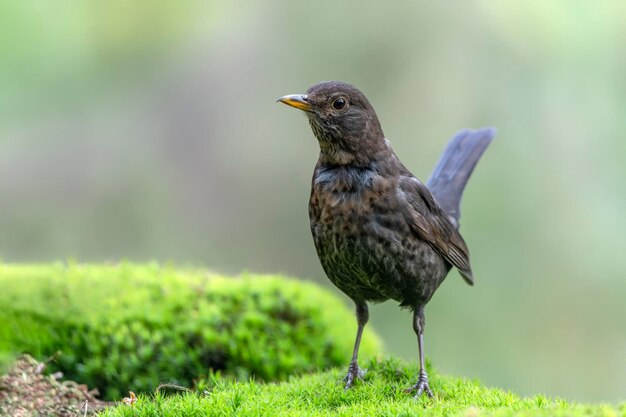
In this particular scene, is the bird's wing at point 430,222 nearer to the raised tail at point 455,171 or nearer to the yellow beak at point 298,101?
the raised tail at point 455,171

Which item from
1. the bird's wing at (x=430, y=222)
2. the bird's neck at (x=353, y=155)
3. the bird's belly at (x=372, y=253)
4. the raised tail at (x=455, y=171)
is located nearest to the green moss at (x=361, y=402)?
the bird's belly at (x=372, y=253)

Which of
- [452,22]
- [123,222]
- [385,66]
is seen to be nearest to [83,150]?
[123,222]

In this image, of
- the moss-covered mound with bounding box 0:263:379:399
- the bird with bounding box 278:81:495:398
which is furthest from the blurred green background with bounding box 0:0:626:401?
the bird with bounding box 278:81:495:398

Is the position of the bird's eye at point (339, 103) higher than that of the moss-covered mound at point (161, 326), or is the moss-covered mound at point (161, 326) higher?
the bird's eye at point (339, 103)

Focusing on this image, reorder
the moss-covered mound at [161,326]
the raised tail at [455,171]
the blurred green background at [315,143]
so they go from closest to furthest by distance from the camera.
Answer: the moss-covered mound at [161,326]
the raised tail at [455,171]
the blurred green background at [315,143]

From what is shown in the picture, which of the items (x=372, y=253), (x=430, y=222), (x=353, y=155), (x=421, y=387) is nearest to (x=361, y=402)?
(x=421, y=387)

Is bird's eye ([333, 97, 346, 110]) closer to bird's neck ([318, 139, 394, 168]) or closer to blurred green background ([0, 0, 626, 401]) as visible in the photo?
bird's neck ([318, 139, 394, 168])

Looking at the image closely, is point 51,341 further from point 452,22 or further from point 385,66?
point 452,22
